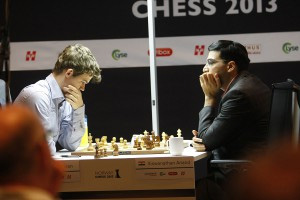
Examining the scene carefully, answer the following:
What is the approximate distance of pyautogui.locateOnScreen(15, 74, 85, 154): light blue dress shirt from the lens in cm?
351

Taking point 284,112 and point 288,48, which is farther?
point 288,48

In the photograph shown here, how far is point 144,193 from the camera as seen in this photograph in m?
3.12

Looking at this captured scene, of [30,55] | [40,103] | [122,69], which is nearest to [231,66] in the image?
[40,103]

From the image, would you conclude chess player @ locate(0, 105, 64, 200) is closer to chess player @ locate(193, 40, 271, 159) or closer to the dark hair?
chess player @ locate(193, 40, 271, 159)

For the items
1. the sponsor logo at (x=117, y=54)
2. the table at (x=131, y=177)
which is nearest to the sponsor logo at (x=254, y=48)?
the sponsor logo at (x=117, y=54)

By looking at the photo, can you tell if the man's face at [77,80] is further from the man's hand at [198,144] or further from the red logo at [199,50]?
the red logo at [199,50]

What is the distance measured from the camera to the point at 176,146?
311 cm

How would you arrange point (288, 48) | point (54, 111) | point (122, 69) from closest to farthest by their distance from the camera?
point (54, 111), point (288, 48), point (122, 69)

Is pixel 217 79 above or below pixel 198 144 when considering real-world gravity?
above

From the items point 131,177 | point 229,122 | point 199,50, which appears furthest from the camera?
point 199,50

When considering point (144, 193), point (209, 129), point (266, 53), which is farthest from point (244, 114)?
point (266, 53)

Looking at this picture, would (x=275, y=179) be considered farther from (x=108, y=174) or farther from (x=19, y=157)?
(x=108, y=174)

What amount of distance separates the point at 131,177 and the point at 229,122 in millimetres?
729

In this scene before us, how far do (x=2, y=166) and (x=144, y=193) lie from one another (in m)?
2.46
